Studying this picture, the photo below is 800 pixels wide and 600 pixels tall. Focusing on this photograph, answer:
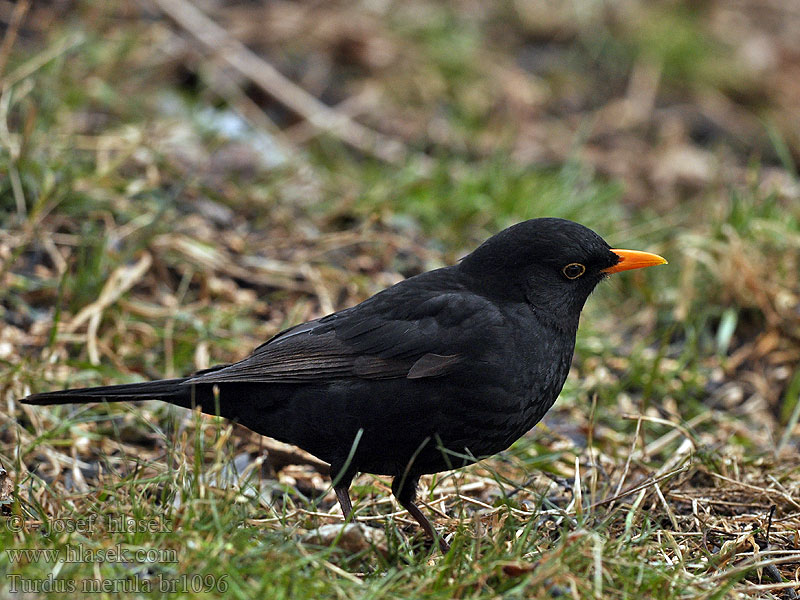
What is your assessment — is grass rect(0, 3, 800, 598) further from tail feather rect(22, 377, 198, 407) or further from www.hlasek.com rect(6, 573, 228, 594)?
tail feather rect(22, 377, 198, 407)

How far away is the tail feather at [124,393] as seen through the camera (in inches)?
131

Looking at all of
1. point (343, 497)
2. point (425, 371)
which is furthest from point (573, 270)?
point (343, 497)

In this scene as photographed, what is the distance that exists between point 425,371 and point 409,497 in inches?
19.5

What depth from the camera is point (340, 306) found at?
519 cm

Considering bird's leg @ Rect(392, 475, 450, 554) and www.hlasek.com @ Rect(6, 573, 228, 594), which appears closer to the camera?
www.hlasek.com @ Rect(6, 573, 228, 594)

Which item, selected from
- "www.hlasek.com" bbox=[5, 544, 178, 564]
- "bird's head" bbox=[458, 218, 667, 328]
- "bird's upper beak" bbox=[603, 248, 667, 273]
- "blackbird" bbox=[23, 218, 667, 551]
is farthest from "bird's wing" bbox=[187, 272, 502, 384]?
"www.hlasek.com" bbox=[5, 544, 178, 564]

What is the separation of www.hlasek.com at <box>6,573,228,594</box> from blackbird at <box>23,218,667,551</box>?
75cm

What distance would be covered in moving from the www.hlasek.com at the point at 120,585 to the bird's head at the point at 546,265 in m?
1.57

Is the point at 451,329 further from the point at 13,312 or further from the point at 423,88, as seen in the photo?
the point at 423,88

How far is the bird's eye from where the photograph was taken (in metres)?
3.56

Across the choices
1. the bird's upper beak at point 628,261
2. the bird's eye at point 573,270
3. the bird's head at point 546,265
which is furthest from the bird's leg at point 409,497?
the bird's upper beak at point 628,261

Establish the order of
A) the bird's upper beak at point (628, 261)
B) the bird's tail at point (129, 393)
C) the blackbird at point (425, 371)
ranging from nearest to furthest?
the blackbird at point (425, 371)
the bird's tail at point (129, 393)
the bird's upper beak at point (628, 261)

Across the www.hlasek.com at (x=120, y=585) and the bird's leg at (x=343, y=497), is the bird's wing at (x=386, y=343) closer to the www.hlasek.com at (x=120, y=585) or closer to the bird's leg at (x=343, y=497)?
the bird's leg at (x=343, y=497)

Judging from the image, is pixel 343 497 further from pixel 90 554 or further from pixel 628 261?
pixel 628 261
